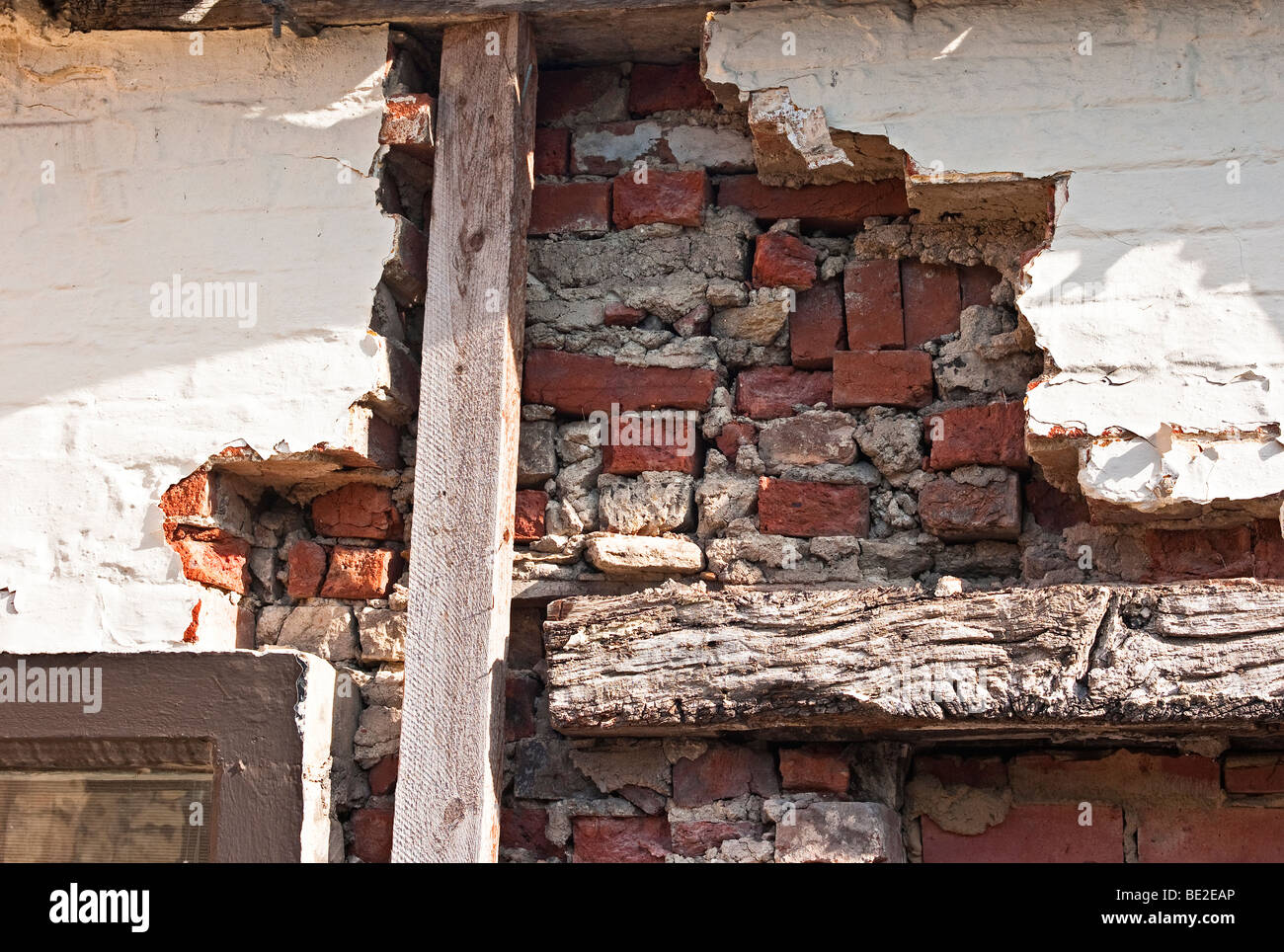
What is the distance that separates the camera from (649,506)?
2.79 m

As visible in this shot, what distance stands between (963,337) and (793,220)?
0.43 metres

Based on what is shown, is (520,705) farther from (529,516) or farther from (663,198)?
(663,198)

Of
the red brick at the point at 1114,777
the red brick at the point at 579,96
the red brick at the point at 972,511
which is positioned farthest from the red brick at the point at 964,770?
the red brick at the point at 579,96

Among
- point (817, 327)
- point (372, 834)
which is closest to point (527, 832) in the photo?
point (372, 834)

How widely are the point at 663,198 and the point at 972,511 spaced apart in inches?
35.5

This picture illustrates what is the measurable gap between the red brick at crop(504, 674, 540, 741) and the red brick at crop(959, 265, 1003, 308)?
3.75 feet

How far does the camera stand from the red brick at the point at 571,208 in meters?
2.97

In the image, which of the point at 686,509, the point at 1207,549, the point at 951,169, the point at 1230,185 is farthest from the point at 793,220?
the point at 1207,549

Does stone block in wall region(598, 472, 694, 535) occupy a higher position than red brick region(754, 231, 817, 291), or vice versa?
red brick region(754, 231, 817, 291)

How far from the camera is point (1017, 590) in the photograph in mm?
2438

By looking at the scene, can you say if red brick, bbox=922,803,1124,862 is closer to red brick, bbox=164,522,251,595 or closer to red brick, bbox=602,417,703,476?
red brick, bbox=602,417,703,476

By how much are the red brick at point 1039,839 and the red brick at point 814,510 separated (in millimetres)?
595

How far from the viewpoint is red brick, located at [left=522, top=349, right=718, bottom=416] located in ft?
9.35

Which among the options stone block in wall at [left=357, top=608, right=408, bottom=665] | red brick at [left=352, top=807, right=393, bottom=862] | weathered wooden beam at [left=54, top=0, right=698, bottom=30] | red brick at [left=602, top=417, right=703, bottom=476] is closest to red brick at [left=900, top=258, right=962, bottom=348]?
red brick at [left=602, top=417, right=703, bottom=476]
